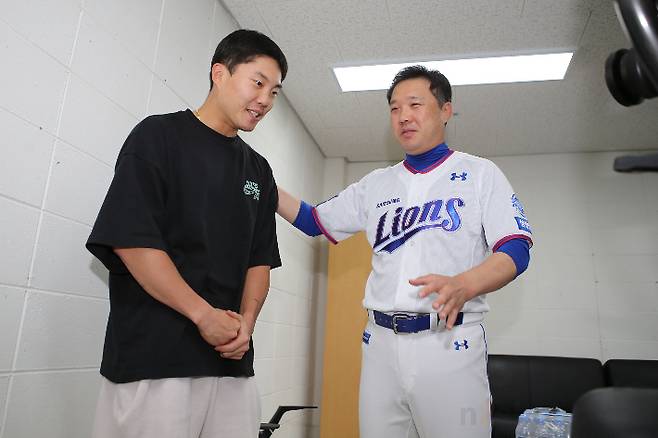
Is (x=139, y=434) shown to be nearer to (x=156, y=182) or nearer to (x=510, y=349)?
(x=156, y=182)

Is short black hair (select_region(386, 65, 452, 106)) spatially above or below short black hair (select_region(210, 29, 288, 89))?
above

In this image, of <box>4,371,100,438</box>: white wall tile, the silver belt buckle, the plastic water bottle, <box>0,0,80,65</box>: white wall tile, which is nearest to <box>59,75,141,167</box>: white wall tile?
<box>0,0,80,65</box>: white wall tile

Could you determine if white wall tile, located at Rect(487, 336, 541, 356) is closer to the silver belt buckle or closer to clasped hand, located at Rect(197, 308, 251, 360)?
the silver belt buckle

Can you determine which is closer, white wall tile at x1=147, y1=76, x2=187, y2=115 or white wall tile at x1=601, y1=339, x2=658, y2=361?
white wall tile at x1=147, y1=76, x2=187, y2=115

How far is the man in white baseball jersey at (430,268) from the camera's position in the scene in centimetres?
138

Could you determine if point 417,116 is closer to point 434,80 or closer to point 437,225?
point 434,80

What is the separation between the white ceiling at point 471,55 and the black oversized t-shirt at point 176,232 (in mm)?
1720

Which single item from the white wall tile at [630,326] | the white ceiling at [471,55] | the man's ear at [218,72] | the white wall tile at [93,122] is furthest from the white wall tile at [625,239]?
the white wall tile at [93,122]

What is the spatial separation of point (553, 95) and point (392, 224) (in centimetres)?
262

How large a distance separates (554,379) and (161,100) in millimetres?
3630

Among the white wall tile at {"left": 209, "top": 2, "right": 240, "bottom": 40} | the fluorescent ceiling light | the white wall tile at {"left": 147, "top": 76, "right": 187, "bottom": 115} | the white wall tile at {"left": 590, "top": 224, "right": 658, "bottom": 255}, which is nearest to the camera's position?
the white wall tile at {"left": 147, "top": 76, "right": 187, "bottom": 115}

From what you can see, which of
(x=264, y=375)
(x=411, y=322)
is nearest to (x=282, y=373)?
(x=264, y=375)

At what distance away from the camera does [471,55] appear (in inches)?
122

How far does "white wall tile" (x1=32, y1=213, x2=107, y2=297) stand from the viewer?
4.76ft
